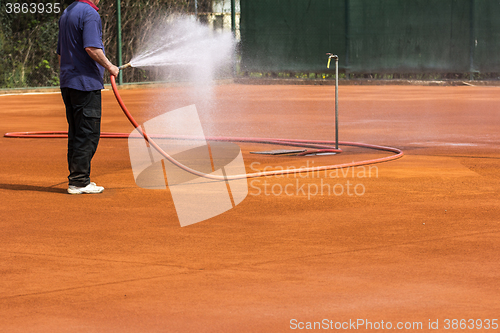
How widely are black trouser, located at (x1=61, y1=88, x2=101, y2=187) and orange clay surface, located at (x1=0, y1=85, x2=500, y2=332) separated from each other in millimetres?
279

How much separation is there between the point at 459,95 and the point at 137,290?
17.7m

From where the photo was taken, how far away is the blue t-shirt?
7.25 m

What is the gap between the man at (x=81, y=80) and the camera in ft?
23.8

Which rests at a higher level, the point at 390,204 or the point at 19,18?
the point at 19,18

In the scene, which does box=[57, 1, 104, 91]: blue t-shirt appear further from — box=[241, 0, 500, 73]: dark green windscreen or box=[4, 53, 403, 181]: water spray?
box=[241, 0, 500, 73]: dark green windscreen

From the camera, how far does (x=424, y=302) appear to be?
404 cm

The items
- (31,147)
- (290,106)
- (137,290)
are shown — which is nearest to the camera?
(137,290)

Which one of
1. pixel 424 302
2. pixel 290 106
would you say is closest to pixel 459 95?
pixel 290 106

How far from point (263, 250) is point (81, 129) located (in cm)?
290

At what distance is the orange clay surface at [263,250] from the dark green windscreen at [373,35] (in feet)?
48.8

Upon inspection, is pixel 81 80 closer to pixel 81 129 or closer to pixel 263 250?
pixel 81 129

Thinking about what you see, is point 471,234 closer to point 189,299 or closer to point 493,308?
point 493,308

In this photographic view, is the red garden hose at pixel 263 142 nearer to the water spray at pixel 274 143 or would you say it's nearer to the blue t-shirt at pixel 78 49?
the water spray at pixel 274 143

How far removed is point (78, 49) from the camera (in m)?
7.33
